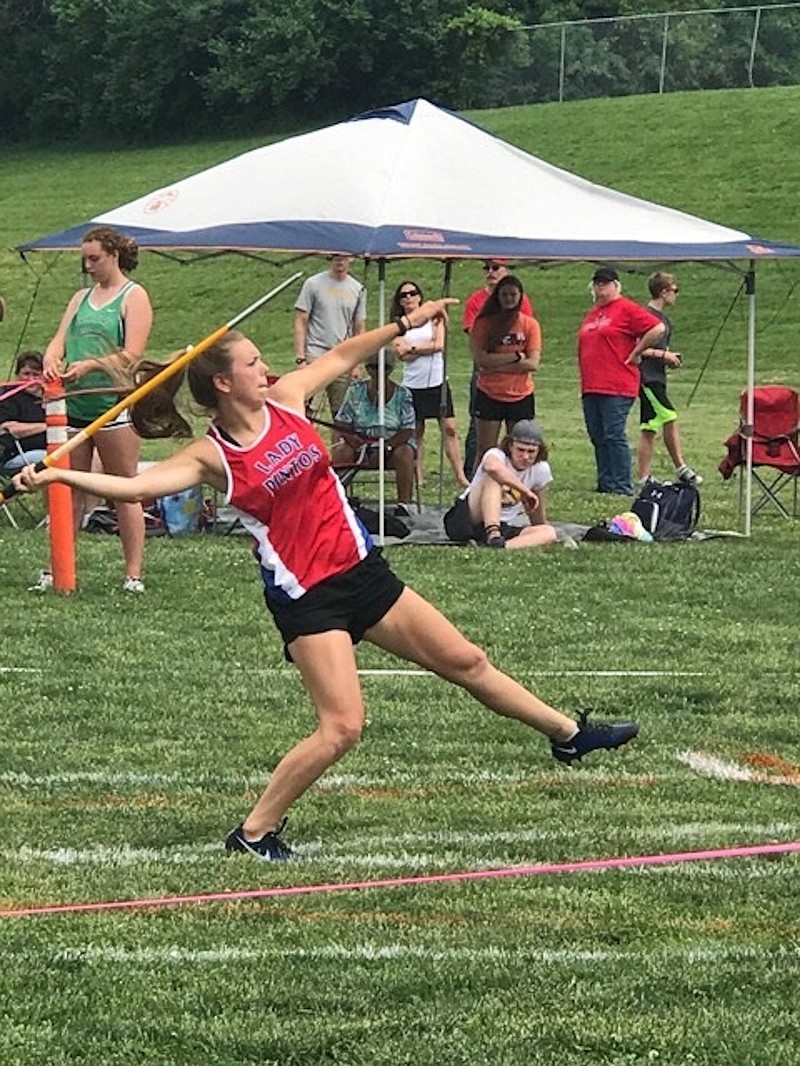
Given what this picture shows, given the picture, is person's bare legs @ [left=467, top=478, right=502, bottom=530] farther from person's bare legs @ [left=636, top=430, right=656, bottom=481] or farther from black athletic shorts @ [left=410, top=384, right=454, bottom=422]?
person's bare legs @ [left=636, top=430, right=656, bottom=481]

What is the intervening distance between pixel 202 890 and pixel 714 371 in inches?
1082

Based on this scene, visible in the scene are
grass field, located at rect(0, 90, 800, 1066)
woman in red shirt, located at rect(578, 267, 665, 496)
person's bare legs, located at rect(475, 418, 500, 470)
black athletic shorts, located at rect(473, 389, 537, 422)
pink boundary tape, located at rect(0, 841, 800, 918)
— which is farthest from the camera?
woman in red shirt, located at rect(578, 267, 665, 496)

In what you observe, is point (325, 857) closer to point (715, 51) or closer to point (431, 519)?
point (431, 519)

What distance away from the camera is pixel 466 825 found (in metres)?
6.31

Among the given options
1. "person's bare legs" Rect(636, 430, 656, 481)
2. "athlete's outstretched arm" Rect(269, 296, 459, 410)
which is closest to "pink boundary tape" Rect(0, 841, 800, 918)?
"athlete's outstretched arm" Rect(269, 296, 459, 410)

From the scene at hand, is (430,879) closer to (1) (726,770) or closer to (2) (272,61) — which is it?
(1) (726,770)

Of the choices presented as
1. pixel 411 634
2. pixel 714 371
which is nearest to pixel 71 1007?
pixel 411 634

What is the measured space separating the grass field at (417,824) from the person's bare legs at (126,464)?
0.31 meters

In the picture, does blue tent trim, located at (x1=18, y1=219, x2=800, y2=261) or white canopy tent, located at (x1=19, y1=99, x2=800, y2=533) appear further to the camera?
white canopy tent, located at (x1=19, y1=99, x2=800, y2=533)

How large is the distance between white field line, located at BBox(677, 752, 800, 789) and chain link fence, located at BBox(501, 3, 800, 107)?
45095mm

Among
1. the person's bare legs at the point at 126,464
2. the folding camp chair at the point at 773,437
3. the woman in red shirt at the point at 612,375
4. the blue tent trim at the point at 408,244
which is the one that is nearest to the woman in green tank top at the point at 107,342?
the person's bare legs at the point at 126,464

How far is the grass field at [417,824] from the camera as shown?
14.1 ft

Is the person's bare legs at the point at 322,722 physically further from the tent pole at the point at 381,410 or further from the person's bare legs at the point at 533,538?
the person's bare legs at the point at 533,538

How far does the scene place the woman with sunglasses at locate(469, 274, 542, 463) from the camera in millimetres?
14336
